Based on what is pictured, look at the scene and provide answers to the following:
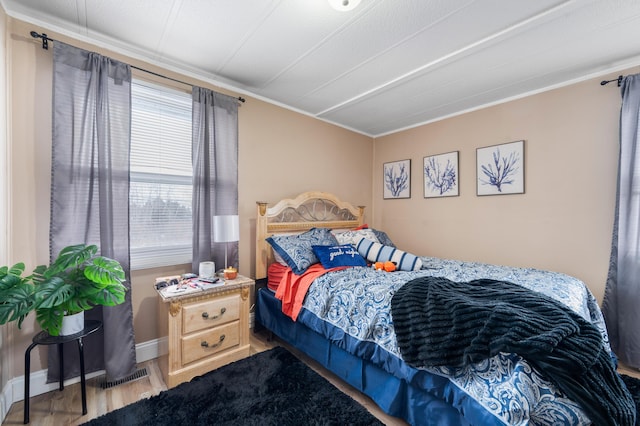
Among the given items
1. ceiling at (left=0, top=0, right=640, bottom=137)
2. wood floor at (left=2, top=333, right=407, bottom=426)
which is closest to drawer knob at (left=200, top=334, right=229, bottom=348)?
wood floor at (left=2, top=333, right=407, bottom=426)

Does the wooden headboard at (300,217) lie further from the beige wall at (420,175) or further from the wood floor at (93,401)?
the wood floor at (93,401)

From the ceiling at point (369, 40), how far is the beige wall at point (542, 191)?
0.29 m

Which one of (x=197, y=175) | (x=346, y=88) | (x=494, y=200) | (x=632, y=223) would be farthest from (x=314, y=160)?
(x=632, y=223)

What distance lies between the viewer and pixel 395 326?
5.06ft

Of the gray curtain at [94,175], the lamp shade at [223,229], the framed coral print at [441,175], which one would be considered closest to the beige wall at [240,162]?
the gray curtain at [94,175]

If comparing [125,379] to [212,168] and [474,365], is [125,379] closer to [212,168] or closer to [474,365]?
[212,168]

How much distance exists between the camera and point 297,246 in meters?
2.59

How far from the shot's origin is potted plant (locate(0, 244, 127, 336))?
138 centimetres

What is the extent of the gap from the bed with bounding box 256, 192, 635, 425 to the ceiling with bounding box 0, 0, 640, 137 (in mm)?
1348

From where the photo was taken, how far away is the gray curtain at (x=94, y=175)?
6.01 ft

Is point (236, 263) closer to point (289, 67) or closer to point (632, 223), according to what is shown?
point (289, 67)

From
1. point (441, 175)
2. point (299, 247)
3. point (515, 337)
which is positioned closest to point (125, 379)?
point (299, 247)

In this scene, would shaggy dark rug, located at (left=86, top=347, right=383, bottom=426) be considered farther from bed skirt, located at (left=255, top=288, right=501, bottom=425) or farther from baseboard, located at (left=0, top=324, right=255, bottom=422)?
baseboard, located at (left=0, top=324, right=255, bottom=422)

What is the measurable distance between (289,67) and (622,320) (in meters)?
3.50
